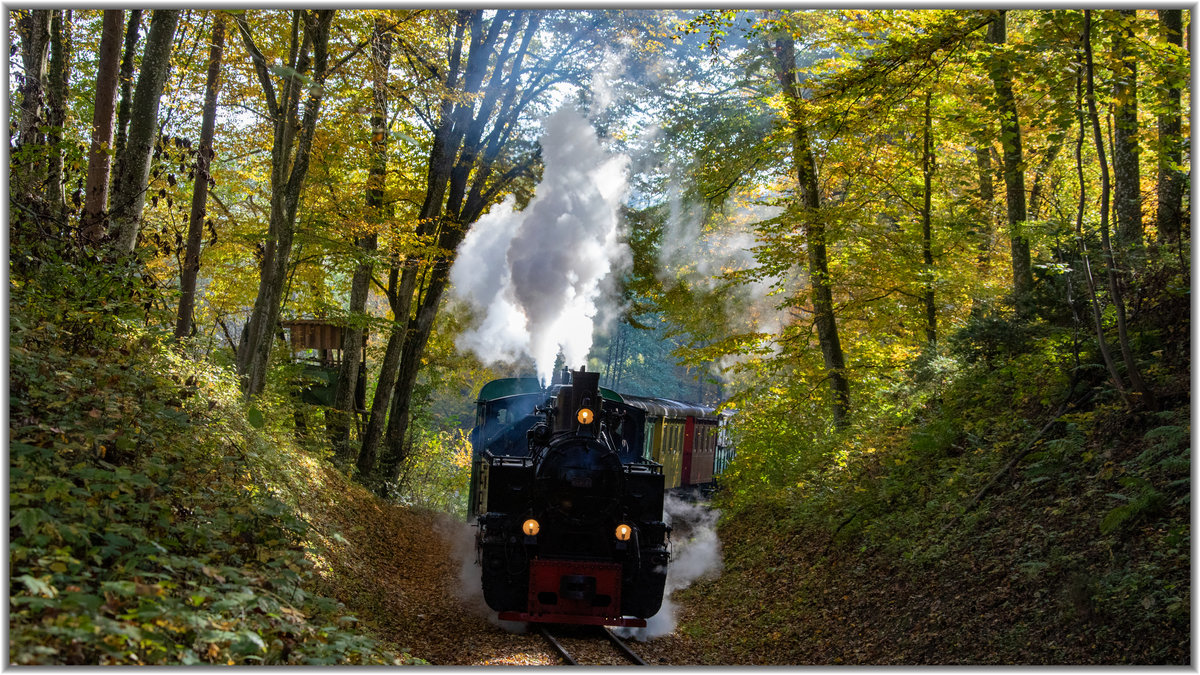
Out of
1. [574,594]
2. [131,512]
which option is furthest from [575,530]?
[131,512]

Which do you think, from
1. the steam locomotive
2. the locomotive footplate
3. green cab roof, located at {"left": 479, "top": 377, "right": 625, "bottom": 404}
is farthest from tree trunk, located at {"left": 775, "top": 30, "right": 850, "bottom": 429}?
the locomotive footplate

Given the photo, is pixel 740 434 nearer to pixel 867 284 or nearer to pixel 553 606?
pixel 867 284

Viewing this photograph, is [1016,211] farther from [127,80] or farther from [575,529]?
[127,80]

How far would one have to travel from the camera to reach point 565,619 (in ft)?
27.2

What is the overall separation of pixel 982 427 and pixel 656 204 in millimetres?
9511

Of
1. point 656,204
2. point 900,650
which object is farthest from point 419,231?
point 900,650

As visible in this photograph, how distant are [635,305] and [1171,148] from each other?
39.0ft

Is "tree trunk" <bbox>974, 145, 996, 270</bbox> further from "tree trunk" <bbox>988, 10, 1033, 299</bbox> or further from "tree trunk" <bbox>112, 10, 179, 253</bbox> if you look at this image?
"tree trunk" <bbox>112, 10, 179, 253</bbox>

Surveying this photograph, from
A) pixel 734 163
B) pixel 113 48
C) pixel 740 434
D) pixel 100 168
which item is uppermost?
pixel 734 163

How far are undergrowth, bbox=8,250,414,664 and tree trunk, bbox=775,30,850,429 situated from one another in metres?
9.22

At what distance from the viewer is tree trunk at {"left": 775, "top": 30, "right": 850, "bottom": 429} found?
46.2 feet

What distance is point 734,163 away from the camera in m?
15.5

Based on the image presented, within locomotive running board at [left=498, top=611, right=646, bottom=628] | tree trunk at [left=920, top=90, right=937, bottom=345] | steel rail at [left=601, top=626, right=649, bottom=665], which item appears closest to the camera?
steel rail at [left=601, top=626, right=649, bottom=665]

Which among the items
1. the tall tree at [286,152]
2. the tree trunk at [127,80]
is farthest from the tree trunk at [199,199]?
the tree trunk at [127,80]
